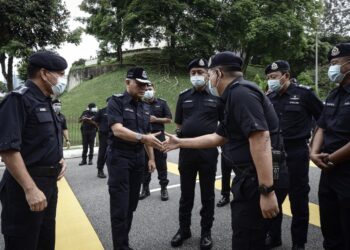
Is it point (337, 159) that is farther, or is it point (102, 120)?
point (102, 120)

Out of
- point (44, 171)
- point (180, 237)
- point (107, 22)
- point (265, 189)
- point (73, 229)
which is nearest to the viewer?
point (265, 189)

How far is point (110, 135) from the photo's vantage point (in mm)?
3971

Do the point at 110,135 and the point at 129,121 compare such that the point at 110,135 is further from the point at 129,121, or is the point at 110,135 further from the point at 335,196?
the point at 335,196

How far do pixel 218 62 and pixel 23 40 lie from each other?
1277cm

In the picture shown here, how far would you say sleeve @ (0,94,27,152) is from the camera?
2.50 meters

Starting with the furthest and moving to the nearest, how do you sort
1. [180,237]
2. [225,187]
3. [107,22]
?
[107,22]
[225,187]
[180,237]

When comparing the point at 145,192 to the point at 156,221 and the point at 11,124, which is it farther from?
the point at 11,124

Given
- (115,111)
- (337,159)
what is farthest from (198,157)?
(337,159)

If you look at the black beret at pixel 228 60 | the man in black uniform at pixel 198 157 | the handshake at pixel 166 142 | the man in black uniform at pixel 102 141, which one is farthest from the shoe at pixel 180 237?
the man in black uniform at pixel 102 141

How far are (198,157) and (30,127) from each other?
2.07 metres

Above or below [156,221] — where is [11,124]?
above

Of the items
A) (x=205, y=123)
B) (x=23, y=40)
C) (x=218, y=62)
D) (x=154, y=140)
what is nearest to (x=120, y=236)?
(x=154, y=140)

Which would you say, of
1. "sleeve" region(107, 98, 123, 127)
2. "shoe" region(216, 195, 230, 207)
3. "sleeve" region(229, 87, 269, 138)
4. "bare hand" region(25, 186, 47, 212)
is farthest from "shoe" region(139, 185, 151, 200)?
"sleeve" region(229, 87, 269, 138)

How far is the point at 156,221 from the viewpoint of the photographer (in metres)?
4.96
